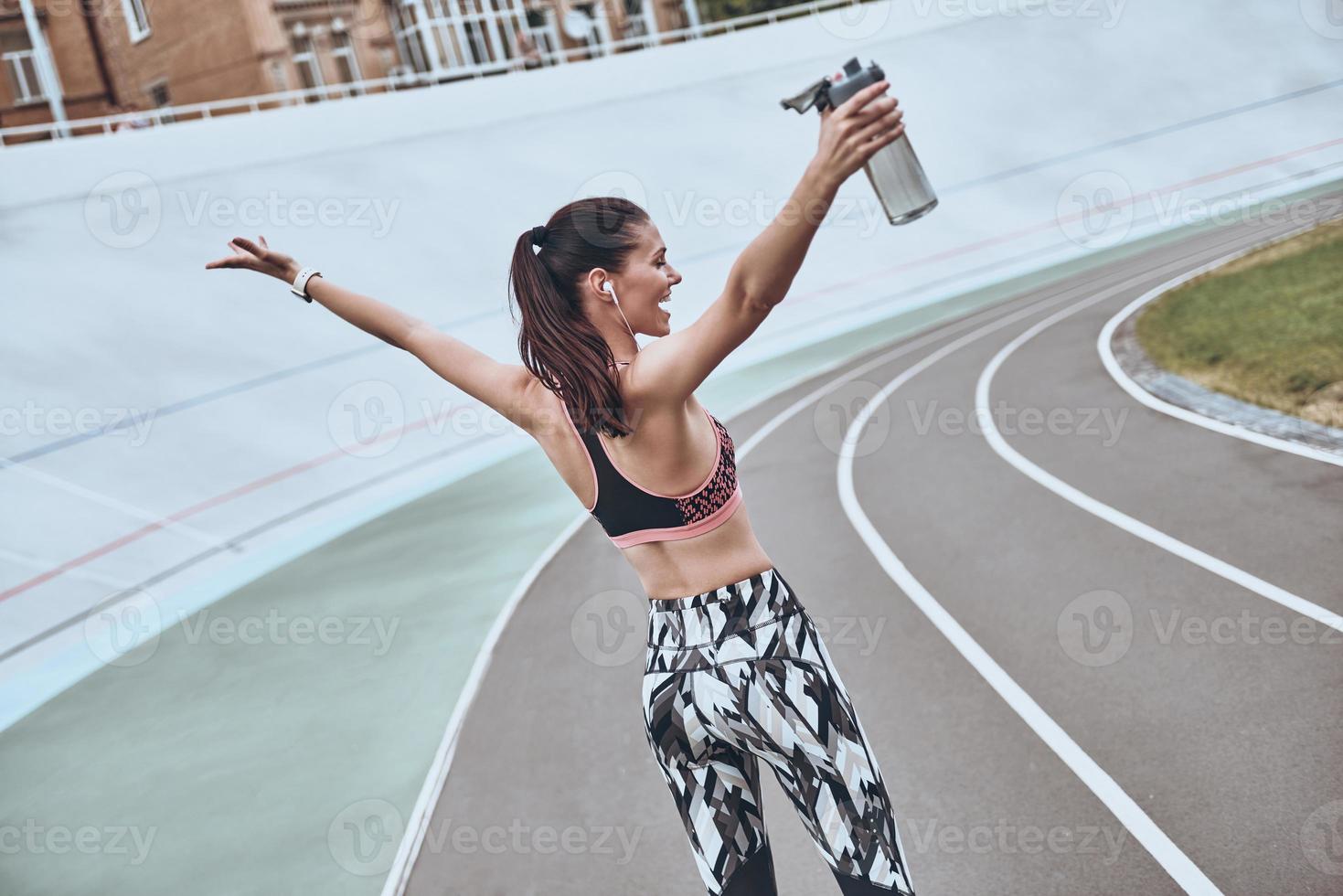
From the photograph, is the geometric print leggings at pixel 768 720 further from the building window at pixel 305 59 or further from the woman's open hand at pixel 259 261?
the building window at pixel 305 59

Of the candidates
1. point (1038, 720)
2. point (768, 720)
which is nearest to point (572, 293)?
point (768, 720)

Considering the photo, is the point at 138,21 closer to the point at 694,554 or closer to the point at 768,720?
the point at 694,554

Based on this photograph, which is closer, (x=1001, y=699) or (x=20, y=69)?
(x=1001, y=699)

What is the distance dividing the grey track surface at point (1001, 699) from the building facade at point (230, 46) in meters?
22.8

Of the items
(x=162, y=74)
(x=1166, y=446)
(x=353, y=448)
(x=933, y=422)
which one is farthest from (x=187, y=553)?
(x=162, y=74)

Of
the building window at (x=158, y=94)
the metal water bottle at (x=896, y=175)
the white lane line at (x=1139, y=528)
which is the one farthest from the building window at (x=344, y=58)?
the metal water bottle at (x=896, y=175)

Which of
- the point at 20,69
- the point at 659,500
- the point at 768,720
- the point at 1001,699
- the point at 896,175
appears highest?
the point at 20,69

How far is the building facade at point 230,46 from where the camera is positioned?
29.8 m

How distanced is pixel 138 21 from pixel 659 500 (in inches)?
1458

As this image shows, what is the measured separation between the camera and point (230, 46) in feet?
100.0

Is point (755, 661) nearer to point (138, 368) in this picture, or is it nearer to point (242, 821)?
point (242, 821)

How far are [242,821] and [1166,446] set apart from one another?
24.9 feet

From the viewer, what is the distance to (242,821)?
627 centimetres

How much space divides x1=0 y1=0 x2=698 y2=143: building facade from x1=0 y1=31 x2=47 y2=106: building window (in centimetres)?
3
